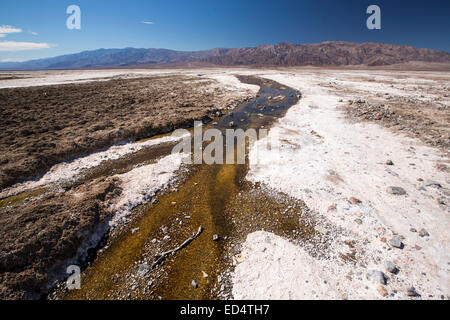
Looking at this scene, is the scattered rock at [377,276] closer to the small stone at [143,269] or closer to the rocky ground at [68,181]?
the small stone at [143,269]

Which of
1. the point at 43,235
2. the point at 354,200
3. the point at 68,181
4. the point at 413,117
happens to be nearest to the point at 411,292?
the point at 354,200

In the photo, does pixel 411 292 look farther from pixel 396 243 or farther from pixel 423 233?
pixel 423 233

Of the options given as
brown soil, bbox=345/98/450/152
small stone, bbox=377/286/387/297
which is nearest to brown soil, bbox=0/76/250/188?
small stone, bbox=377/286/387/297

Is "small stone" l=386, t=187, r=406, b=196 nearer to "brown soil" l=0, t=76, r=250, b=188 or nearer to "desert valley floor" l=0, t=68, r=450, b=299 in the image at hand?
"desert valley floor" l=0, t=68, r=450, b=299
